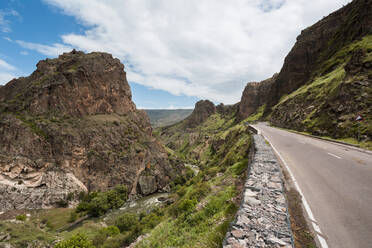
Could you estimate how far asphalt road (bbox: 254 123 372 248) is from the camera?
15.3 ft

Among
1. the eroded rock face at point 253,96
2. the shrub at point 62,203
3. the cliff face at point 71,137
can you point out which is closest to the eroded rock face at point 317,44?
the eroded rock face at point 253,96

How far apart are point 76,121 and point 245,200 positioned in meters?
84.5

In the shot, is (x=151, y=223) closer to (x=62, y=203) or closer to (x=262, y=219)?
(x=262, y=219)

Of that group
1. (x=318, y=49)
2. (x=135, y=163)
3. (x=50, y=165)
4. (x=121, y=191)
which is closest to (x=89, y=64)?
(x=50, y=165)

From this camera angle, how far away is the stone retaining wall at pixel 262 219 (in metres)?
→ 3.77

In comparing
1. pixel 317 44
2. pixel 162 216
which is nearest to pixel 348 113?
pixel 162 216

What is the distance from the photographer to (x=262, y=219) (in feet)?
14.7

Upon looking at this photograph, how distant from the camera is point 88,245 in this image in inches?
1100

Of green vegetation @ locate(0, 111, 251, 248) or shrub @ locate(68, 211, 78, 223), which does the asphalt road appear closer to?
green vegetation @ locate(0, 111, 251, 248)

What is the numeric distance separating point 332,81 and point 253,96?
117206 mm

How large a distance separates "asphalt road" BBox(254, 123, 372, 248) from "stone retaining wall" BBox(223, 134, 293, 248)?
1.56 meters

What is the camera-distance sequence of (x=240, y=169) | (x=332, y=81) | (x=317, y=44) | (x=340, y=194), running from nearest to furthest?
(x=340, y=194) < (x=240, y=169) < (x=332, y=81) < (x=317, y=44)

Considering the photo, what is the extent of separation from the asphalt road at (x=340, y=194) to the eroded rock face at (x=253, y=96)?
136490mm

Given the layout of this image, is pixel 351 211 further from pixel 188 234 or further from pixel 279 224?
pixel 188 234
